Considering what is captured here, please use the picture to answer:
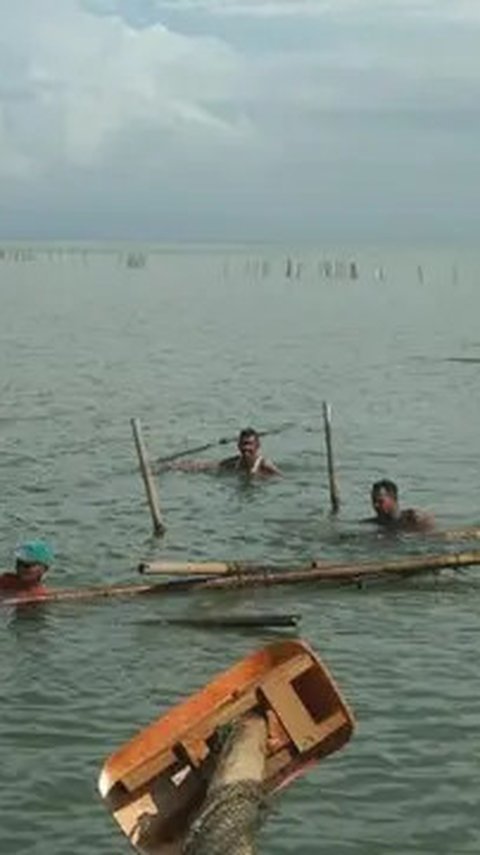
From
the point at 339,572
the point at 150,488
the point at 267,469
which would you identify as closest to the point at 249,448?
the point at 267,469

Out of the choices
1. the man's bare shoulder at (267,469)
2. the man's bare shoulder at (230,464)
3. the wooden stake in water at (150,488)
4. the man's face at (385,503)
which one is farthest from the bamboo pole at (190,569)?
the man's bare shoulder at (230,464)

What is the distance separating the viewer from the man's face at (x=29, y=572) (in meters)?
16.1

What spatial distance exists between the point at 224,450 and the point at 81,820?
850 inches

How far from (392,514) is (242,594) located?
13.7 feet

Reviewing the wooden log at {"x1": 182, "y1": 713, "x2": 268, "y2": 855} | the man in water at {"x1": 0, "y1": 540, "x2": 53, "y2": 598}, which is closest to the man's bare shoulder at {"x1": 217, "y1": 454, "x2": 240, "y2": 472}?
the man in water at {"x1": 0, "y1": 540, "x2": 53, "y2": 598}

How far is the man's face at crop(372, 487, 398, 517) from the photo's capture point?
66.8 feet

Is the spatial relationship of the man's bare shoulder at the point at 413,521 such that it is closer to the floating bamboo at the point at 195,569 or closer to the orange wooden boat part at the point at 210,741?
the floating bamboo at the point at 195,569

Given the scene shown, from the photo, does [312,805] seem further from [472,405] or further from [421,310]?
[421,310]

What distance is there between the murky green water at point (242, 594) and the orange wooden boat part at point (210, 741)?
6.51 ft

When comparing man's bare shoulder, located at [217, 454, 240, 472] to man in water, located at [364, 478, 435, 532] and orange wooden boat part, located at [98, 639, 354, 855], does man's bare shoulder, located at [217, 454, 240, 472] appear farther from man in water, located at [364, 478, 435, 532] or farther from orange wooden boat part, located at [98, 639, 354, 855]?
orange wooden boat part, located at [98, 639, 354, 855]

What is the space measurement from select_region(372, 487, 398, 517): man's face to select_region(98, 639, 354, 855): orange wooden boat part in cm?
1134

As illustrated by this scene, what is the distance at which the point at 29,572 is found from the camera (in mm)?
16219

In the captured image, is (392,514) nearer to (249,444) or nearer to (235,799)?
(249,444)

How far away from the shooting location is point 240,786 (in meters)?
7.77
